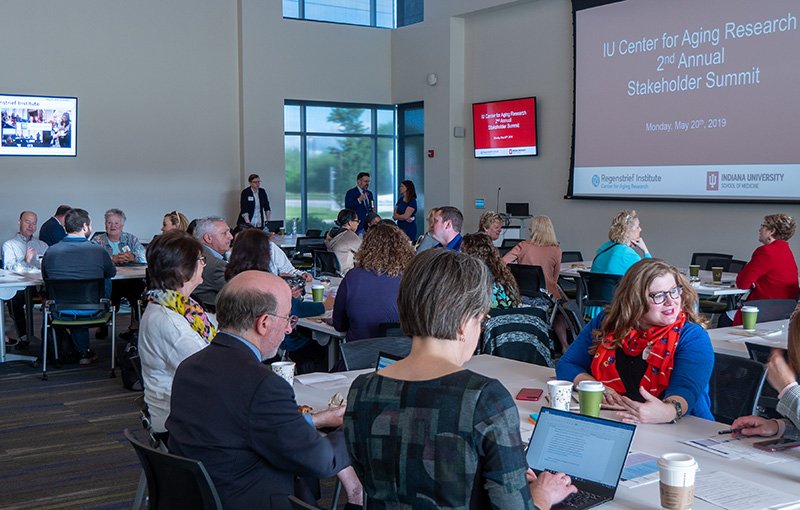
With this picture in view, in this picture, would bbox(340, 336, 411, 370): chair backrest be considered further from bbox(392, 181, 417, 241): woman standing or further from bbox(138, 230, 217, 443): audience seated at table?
bbox(392, 181, 417, 241): woman standing

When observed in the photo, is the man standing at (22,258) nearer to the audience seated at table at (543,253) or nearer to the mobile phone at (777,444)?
the audience seated at table at (543,253)

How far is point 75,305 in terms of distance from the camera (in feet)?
→ 24.2

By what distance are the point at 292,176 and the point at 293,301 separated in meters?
10.3

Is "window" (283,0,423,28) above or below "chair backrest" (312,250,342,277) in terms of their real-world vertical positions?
above

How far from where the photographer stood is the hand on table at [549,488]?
2.11 meters

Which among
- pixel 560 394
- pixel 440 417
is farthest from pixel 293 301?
pixel 440 417

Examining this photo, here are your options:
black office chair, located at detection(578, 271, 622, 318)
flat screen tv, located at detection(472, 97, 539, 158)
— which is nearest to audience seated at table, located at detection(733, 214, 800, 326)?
black office chair, located at detection(578, 271, 622, 318)

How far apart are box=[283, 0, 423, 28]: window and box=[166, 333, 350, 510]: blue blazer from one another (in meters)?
13.9

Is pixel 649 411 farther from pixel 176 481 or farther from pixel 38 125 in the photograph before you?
pixel 38 125

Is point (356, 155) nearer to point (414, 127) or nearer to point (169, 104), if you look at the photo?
point (414, 127)

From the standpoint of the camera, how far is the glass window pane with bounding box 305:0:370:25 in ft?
52.1

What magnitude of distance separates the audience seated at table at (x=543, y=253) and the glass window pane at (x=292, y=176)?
8535mm

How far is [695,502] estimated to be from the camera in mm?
2271

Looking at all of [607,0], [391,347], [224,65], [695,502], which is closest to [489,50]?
[607,0]
